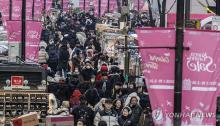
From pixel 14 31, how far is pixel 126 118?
7.86 meters

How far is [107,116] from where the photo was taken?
48.2 feet

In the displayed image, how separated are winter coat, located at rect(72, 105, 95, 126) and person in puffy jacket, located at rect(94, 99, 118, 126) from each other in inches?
14.2

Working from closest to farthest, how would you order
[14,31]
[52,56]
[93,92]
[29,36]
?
[93,92] < [29,36] < [14,31] < [52,56]

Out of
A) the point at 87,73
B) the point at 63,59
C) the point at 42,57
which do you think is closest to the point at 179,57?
the point at 87,73

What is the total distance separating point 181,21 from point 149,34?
42 centimetres

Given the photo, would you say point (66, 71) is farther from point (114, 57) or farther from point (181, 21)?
point (181, 21)

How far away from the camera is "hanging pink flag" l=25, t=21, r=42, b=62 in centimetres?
2103

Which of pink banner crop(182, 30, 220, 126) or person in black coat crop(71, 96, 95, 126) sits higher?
pink banner crop(182, 30, 220, 126)

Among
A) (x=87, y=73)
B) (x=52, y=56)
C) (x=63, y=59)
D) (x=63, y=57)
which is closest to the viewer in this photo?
(x=87, y=73)

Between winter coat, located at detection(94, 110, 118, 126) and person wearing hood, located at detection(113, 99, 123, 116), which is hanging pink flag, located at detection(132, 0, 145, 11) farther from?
winter coat, located at detection(94, 110, 118, 126)

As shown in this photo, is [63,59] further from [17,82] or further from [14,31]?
[17,82]

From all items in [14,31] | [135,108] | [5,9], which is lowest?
[135,108]

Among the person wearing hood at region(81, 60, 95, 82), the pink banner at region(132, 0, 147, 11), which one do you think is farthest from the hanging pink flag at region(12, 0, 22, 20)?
the pink banner at region(132, 0, 147, 11)

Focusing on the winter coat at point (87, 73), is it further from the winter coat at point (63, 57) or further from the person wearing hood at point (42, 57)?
the winter coat at point (63, 57)
